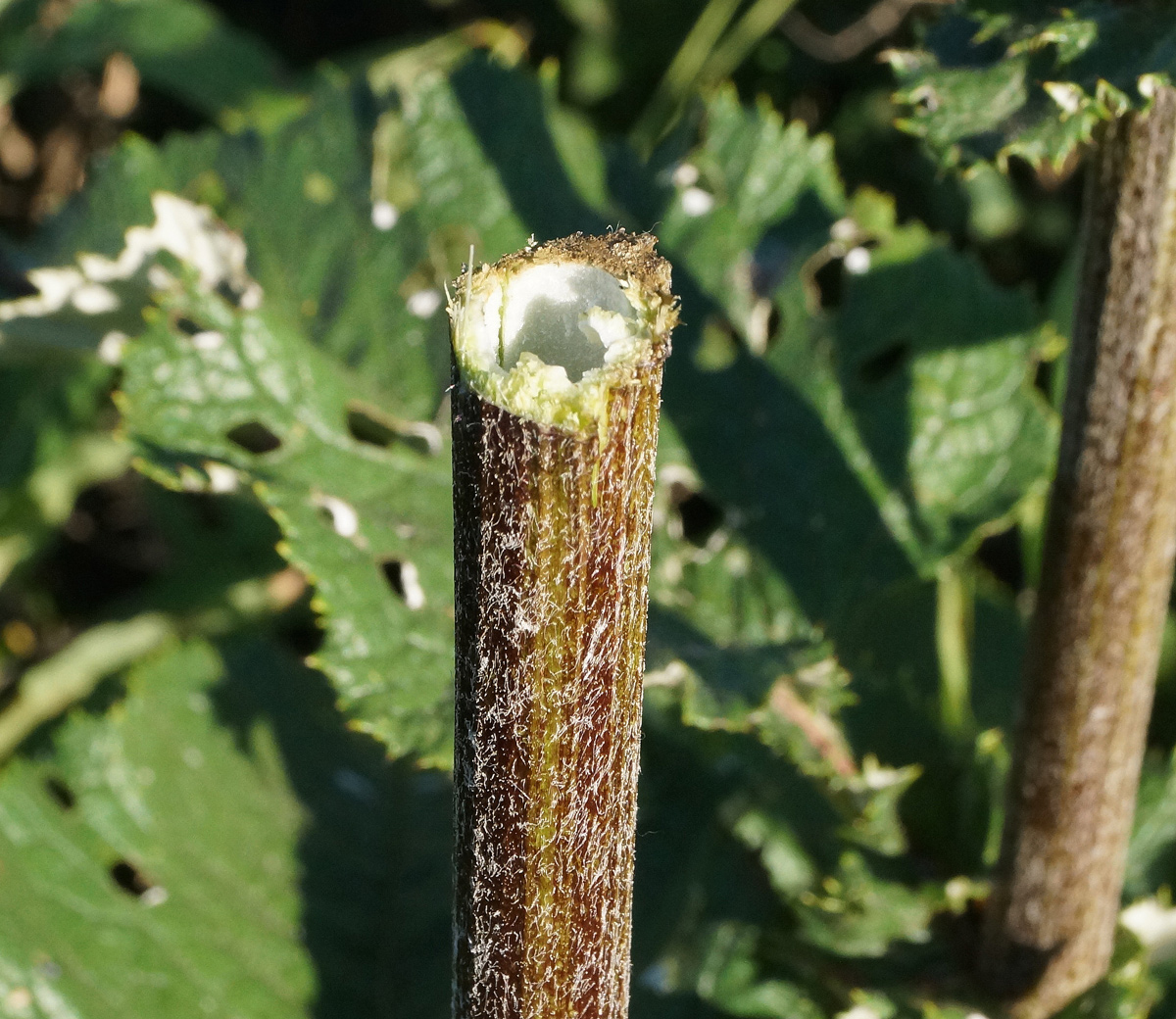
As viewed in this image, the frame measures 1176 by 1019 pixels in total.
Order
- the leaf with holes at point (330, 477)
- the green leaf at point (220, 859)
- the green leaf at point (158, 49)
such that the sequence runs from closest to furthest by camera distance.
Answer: the leaf with holes at point (330, 477), the green leaf at point (220, 859), the green leaf at point (158, 49)

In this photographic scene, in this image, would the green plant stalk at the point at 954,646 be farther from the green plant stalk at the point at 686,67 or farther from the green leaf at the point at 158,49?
the green leaf at the point at 158,49

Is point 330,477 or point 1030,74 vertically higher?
point 1030,74

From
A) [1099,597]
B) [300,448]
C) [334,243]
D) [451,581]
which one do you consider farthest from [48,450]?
[1099,597]

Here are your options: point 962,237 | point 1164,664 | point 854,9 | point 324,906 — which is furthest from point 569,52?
point 324,906

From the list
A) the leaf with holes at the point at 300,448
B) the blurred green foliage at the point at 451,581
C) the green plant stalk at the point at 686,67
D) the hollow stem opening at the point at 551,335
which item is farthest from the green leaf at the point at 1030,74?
the green plant stalk at the point at 686,67

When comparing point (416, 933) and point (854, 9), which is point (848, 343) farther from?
point (854, 9)

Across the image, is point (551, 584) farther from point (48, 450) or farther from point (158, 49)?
point (158, 49)

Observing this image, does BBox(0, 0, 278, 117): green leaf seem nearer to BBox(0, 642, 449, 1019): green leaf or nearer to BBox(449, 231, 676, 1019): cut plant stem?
BBox(0, 642, 449, 1019): green leaf

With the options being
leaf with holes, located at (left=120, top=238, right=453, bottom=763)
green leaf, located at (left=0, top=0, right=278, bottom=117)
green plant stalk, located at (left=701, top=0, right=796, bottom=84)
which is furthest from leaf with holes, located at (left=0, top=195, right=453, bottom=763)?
green plant stalk, located at (left=701, top=0, right=796, bottom=84)
